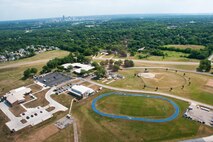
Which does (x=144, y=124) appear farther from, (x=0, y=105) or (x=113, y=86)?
(x=0, y=105)

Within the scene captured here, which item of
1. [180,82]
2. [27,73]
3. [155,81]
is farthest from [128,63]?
[27,73]

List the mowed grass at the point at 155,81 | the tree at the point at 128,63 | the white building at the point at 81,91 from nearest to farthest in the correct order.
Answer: the white building at the point at 81,91, the mowed grass at the point at 155,81, the tree at the point at 128,63

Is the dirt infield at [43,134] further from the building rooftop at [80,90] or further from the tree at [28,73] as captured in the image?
the tree at [28,73]

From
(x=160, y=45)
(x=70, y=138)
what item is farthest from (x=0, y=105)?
(x=160, y=45)

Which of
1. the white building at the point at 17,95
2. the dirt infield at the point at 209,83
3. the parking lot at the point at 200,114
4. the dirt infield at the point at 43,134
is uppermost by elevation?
the dirt infield at the point at 209,83

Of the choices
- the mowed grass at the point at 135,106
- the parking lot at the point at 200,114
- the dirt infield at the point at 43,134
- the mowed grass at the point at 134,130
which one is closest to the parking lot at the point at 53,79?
the mowed grass at the point at 135,106

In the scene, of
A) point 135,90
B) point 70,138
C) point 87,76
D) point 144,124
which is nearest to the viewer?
point 70,138
